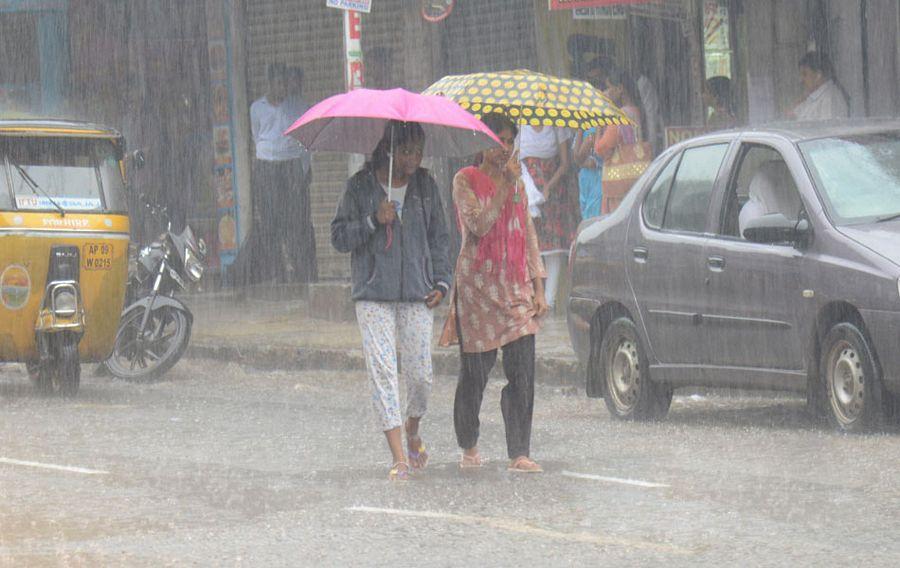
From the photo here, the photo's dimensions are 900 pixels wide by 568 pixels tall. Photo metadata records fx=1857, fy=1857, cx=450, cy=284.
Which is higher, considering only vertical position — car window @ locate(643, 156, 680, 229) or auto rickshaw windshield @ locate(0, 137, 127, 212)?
auto rickshaw windshield @ locate(0, 137, 127, 212)

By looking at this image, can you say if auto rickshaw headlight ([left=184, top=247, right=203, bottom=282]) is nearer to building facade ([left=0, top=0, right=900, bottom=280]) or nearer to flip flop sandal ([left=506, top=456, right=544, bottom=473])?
building facade ([left=0, top=0, right=900, bottom=280])

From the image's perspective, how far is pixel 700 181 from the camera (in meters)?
10.8

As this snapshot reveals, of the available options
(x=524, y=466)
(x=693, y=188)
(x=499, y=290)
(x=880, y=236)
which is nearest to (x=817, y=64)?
(x=693, y=188)

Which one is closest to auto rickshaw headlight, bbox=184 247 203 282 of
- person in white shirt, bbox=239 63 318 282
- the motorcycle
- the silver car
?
the motorcycle

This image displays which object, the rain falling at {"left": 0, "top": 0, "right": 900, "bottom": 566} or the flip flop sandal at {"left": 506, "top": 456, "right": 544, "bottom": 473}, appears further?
the flip flop sandal at {"left": 506, "top": 456, "right": 544, "bottom": 473}

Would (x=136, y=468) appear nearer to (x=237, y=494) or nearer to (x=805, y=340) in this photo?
(x=237, y=494)

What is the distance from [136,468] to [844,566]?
13.7ft

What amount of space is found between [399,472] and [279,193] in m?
11.3

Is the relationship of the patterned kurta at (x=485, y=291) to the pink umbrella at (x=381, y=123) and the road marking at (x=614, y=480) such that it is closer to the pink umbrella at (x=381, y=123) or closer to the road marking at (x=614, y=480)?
the pink umbrella at (x=381, y=123)

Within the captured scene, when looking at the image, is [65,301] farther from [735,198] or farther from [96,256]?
[735,198]

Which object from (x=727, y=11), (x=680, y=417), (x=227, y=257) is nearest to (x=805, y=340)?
(x=680, y=417)

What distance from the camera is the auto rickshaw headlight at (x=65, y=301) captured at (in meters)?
12.7

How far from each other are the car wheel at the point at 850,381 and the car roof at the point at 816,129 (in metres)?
1.26

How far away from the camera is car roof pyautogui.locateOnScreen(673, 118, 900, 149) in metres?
10.3
